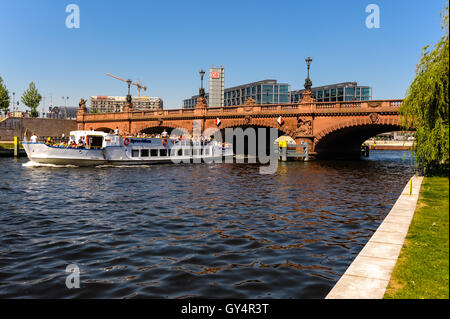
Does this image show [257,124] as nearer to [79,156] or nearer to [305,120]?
[305,120]

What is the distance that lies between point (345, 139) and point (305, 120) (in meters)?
14.6

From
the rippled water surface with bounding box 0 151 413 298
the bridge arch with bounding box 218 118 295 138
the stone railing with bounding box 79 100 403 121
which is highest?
the stone railing with bounding box 79 100 403 121

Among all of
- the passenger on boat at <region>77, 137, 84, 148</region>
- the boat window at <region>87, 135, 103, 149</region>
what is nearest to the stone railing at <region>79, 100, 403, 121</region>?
the boat window at <region>87, 135, 103, 149</region>

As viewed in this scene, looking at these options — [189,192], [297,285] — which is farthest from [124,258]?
[189,192]

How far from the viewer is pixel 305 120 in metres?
57.0

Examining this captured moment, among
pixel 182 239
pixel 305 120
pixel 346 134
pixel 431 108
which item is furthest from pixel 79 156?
pixel 346 134

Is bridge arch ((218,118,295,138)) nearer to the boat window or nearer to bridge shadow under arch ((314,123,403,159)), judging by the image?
bridge shadow under arch ((314,123,403,159))

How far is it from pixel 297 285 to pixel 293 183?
21.4m

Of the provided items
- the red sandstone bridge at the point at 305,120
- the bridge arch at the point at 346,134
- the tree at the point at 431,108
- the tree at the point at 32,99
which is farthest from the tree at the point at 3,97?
the tree at the point at 431,108

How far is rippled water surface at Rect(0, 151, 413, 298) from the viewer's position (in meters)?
9.57

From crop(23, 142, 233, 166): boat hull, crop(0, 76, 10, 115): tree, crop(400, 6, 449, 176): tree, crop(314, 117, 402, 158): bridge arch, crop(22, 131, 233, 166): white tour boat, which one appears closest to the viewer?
crop(400, 6, 449, 176): tree

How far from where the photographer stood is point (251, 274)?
10.3 meters

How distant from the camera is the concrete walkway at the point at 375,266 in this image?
686cm
